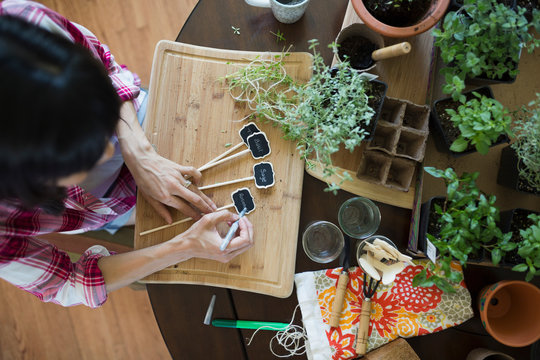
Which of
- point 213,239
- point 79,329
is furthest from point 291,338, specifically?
point 79,329

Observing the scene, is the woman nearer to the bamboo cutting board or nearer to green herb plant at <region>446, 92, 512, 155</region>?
the bamboo cutting board

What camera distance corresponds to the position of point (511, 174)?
1.16 meters

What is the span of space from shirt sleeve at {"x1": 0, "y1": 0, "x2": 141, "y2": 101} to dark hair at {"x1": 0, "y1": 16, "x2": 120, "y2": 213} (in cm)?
15

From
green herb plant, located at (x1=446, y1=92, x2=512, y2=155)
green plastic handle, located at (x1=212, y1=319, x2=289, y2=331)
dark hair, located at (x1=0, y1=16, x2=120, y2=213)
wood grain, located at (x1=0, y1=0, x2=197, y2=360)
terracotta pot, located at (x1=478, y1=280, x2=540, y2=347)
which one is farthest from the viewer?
wood grain, located at (x1=0, y1=0, x2=197, y2=360)

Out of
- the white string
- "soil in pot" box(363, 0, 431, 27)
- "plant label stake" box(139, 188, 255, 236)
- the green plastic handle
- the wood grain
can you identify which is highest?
"soil in pot" box(363, 0, 431, 27)

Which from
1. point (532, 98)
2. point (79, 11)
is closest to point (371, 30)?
point (532, 98)

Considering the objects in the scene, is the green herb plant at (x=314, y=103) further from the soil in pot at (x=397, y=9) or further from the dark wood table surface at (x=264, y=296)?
the soil in pot at (x=397, y=9)

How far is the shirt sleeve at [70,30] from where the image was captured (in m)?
1.03

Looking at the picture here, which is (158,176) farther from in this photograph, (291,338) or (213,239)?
(291,338)

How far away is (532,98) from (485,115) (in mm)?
536

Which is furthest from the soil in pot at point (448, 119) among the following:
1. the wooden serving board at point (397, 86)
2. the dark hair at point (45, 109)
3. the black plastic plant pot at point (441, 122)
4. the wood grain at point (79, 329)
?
the wood grain at point (79, 329)

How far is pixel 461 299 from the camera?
115 centimetres

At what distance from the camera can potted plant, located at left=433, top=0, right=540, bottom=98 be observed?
2.92 ft

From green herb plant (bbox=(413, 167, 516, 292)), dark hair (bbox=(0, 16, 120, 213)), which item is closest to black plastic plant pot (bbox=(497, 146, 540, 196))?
green herb plant (bbox=(413, 167, 516, 292))
